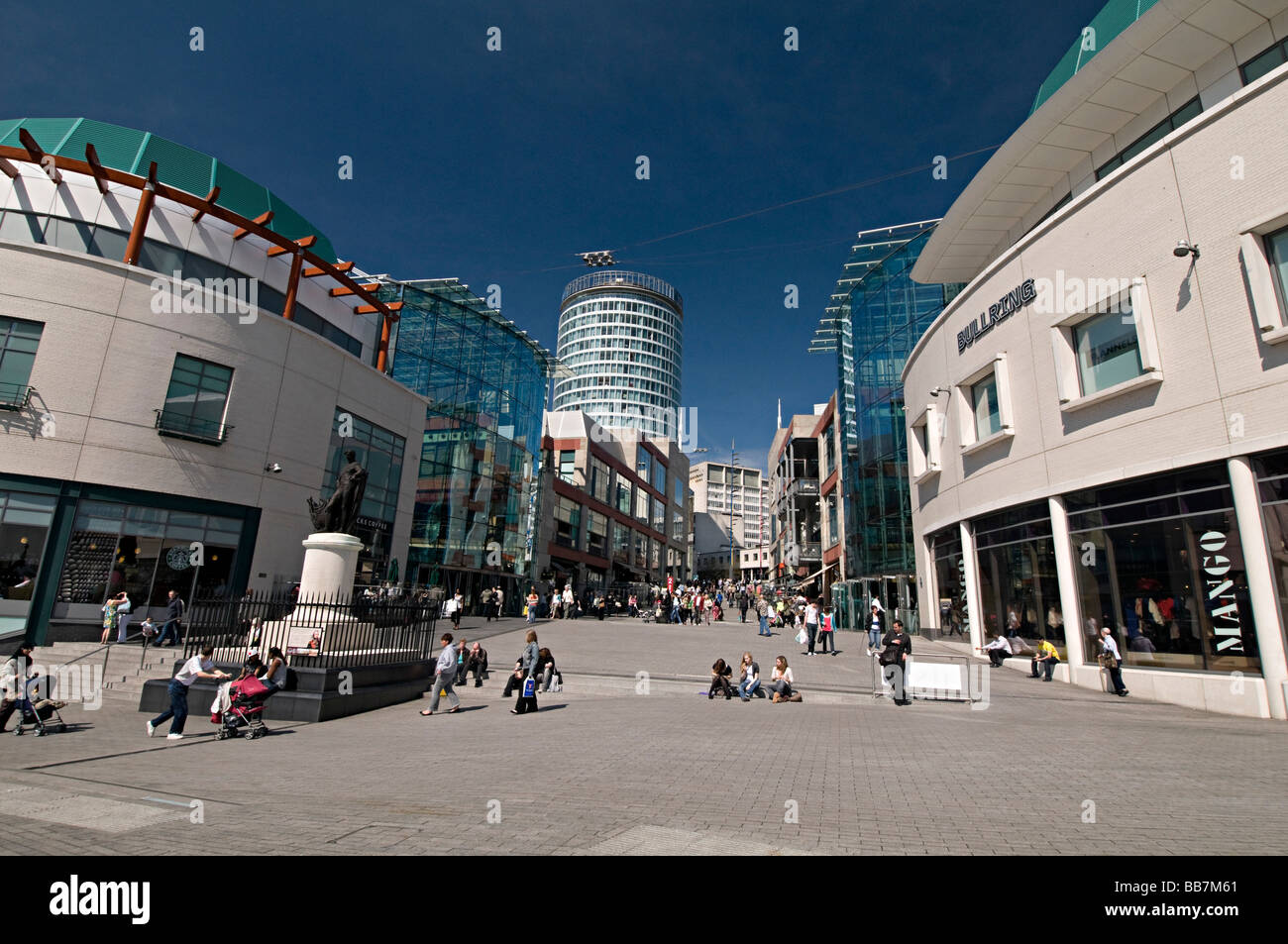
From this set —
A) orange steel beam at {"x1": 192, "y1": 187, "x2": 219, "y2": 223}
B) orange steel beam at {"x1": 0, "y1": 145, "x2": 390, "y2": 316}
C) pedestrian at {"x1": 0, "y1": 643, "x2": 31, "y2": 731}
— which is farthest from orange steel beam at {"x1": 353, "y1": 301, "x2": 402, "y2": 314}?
pedestrian at {"x1": 0, "y1": 643, "x2": 31, "y2": 731}

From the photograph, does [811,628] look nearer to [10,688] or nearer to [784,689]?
[784,689]

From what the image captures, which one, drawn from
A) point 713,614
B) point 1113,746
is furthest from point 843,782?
point 713,614

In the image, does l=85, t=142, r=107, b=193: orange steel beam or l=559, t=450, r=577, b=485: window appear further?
l=559, t=450, r=577, b=485: window

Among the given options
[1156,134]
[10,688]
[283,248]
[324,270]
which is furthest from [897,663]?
[283,248]

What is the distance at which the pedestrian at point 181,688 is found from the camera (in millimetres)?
10305

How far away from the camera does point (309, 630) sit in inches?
527

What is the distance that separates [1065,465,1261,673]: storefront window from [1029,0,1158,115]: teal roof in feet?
40.0

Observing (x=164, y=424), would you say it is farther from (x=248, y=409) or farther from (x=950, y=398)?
(x=950, y=398)

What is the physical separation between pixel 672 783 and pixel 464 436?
33978mm

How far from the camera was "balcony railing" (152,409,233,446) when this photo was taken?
20.6 meters

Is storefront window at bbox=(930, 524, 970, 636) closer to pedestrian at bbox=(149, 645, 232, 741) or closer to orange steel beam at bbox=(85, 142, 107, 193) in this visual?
pedestrian at bbox=(149, 645, 232, 741)

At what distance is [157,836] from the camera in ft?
15.2

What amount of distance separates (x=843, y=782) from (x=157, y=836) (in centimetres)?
614

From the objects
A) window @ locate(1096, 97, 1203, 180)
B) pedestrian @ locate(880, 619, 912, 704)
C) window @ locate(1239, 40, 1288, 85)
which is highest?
window @ locate(1096, 97, 1203, 180)
